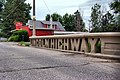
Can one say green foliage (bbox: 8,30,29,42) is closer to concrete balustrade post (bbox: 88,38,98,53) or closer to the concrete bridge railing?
the concrete bridge railing

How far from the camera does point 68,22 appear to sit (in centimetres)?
7731

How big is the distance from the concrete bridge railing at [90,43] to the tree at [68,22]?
6119 cm

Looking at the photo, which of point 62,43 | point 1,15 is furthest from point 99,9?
point 62,43

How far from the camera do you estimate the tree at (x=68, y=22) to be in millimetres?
75250

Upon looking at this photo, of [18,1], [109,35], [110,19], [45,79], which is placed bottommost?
[45,79]

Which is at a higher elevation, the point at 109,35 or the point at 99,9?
the point at 99,9

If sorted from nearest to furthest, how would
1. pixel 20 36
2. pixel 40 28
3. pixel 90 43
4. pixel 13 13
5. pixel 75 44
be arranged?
pixel 90 43 < pixel 75 44 < pixel 20 36 < pixel 40 28 < pixel 13 13

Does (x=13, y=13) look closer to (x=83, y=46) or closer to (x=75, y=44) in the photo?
(x=75, y=44)

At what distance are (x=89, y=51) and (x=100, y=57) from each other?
1.33 metres

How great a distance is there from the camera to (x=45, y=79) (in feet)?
14.5

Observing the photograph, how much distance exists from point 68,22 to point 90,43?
6798cm

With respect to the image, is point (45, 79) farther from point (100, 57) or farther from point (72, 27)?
point (72, 27)

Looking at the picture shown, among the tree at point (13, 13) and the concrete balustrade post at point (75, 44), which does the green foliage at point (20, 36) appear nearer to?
the concrete balustrade post at point (75, 44)

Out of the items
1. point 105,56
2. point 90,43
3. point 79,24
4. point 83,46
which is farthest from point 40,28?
point 79,24
